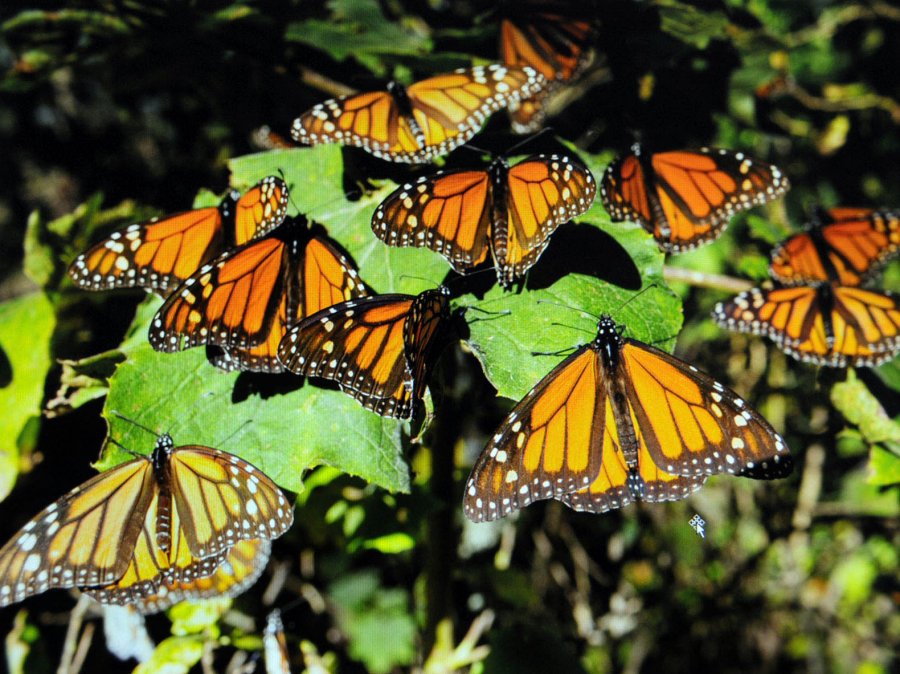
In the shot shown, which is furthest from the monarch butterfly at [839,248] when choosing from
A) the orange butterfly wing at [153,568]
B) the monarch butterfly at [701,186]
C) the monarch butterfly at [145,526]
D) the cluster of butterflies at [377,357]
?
the orange butterfly wing at [153,568]

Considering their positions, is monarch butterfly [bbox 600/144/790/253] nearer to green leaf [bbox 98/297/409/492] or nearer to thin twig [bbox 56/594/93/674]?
green leaf [bbox 98/297/409/492]

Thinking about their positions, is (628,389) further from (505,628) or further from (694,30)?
(694,30)

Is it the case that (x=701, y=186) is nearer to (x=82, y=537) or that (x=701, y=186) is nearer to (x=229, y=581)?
(x=229, y=581)

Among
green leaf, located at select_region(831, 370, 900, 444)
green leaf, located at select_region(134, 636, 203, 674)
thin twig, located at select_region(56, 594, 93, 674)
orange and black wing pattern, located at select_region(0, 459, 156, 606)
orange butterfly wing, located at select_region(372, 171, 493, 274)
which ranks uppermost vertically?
orange butterfly wing, located at select_region(372, 171, 493, 274)

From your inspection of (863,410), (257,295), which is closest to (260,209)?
(257,295)

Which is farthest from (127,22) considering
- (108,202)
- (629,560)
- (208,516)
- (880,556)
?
(880,556)

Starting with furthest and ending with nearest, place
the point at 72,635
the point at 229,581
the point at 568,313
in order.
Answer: the point at 72,635 → the point at 229,581 → the point at 568,313

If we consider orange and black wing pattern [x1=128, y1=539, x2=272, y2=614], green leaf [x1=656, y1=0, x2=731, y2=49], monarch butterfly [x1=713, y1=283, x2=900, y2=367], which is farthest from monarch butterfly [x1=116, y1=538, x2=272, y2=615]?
green leaf [x1=656, y1=0, x2=731, y2=49]

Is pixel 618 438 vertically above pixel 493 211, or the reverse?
pixel 493 211
